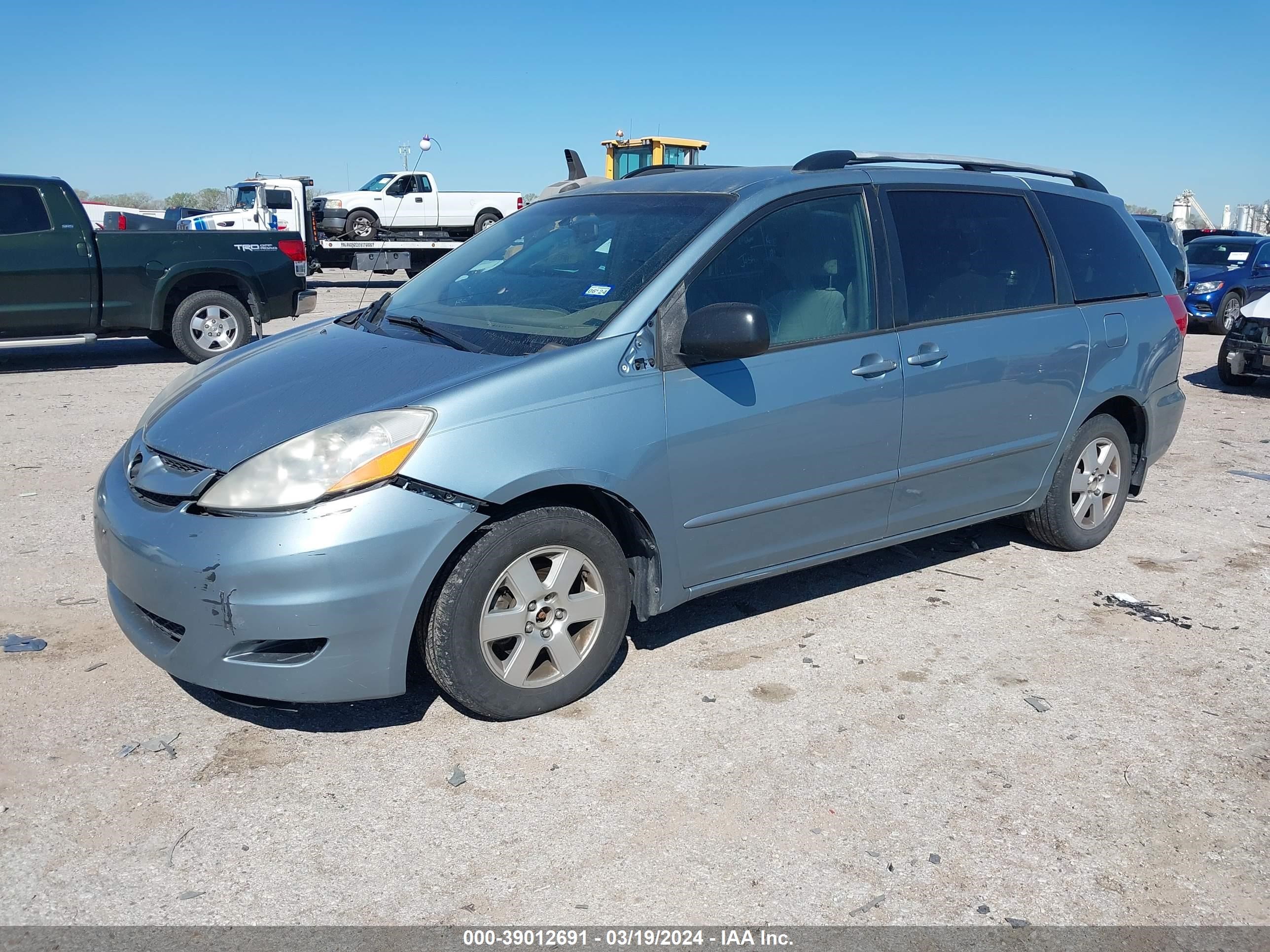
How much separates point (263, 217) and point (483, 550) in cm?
2207

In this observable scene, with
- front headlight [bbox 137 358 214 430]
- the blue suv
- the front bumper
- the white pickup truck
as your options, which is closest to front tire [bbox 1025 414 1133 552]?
the front bumper

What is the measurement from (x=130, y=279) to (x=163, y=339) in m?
1.17

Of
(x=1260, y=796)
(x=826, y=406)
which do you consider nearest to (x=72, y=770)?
(x=826, y=406)

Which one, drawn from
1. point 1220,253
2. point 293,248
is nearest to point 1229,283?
point 1220,253

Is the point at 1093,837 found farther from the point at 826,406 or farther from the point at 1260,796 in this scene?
the point at 826,406

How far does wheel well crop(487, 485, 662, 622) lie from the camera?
3.55 m

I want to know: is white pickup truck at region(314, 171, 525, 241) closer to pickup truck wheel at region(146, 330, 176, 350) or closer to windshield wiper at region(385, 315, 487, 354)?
pickup truck wheel at region(146, 330, 176, 350)

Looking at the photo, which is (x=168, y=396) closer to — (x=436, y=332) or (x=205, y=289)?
(x=436, y=332)

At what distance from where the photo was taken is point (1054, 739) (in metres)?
3.64

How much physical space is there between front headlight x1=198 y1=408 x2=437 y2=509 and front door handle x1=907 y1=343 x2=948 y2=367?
2102 millimetres

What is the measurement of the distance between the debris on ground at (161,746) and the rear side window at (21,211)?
892 cm

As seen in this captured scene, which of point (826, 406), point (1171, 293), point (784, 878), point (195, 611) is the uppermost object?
point (1171, 293)

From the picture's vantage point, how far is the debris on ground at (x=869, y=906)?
2.72 metres

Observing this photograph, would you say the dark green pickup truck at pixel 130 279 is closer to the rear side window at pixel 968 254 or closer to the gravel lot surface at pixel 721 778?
the gravel lot surface at pixel 721 778
